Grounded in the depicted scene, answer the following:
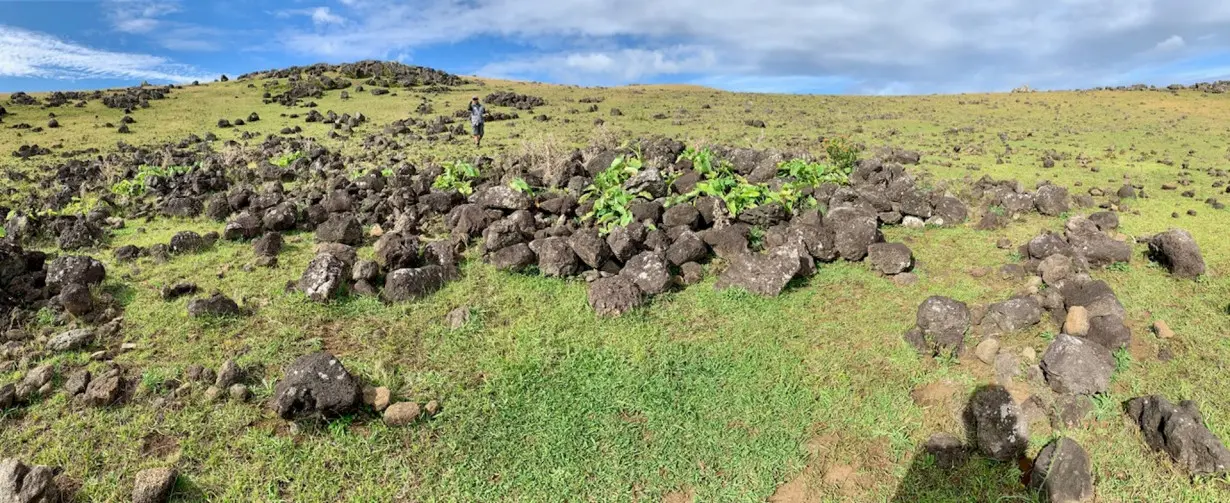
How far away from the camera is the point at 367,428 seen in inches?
194

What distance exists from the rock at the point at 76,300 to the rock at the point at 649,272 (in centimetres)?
551

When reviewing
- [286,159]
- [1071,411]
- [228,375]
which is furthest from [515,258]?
[286,159]

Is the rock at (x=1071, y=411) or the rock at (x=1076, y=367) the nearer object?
the rock at (x=1071, y=411)

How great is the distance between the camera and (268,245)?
855 cm

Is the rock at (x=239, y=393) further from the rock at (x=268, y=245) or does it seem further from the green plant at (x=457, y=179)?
the green plant at (x=457, y=179)

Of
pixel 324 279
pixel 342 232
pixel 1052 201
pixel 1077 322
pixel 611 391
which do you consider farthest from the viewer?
pixel 1052 201

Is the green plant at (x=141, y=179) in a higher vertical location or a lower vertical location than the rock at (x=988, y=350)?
higher

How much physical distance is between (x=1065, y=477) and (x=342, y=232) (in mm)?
8492

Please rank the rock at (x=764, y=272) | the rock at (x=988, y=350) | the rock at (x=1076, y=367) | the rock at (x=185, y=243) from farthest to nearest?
the rock at (x=185, y=243), the rock at (x=764, y=272), the rock at (x=988, y=350), the rock at (x=1076, y=367)

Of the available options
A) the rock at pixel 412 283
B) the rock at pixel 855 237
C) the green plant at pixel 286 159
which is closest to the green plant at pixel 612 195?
the rock at pixel 412 283

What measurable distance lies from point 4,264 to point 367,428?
5261 millimetres

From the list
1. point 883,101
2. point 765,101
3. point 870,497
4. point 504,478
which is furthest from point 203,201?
point 883,101

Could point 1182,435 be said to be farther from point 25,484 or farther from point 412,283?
point 25,484

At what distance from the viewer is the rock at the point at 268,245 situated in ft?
27.9
